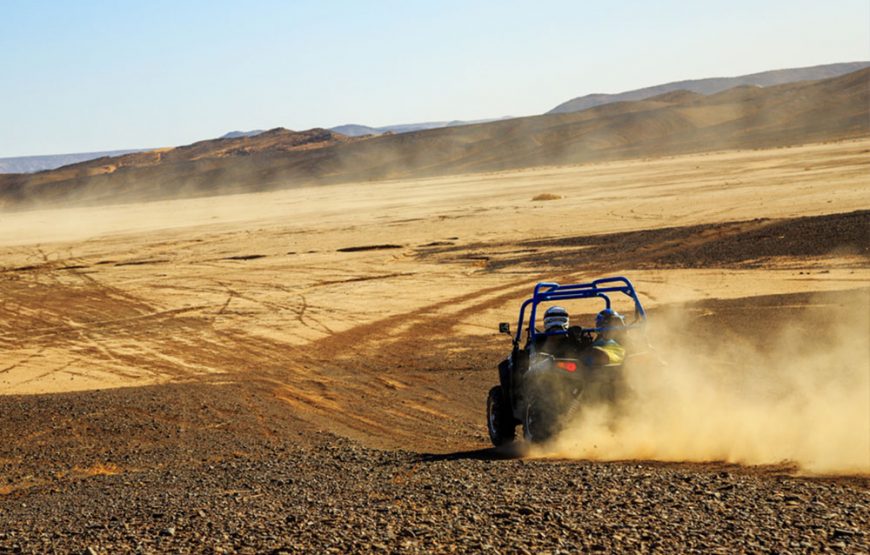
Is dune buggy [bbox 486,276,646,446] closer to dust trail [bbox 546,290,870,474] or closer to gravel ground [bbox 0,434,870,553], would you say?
dust trail [bbox 546,290,870,474]

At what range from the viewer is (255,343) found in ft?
68.8

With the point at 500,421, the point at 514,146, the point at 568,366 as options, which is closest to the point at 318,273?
the point at 500,421

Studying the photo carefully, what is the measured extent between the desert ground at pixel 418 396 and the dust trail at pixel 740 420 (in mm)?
41

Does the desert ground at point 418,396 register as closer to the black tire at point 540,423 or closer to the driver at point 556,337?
the black tire at point 540,423

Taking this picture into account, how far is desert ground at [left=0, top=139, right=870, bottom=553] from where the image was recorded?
21.6 ft

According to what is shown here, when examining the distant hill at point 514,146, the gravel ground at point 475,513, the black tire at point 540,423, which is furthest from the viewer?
the distant hill at point 514,146

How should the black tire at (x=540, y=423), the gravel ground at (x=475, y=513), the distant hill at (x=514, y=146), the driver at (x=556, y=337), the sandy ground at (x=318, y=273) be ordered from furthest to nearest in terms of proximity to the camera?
the distant hill at (x=514, y=146), the sandy ground at (x=318, y=273), the driver at (x=556, y=337), the black tire at (x=540, y=423), the gravel ground at (x=475, y=513)

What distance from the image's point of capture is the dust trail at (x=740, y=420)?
9172 millimetres

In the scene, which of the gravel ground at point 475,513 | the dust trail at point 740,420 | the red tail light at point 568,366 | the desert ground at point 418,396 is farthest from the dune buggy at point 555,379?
the gravel ground at point 475,513

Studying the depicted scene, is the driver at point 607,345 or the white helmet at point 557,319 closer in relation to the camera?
the driver at point 607,345

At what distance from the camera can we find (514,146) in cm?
13388

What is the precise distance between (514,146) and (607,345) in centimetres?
12552

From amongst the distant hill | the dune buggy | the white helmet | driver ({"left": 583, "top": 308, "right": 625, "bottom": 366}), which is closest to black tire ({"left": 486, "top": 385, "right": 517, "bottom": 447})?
the dune buggy

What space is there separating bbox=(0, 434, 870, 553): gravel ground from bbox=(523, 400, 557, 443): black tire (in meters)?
0.85
